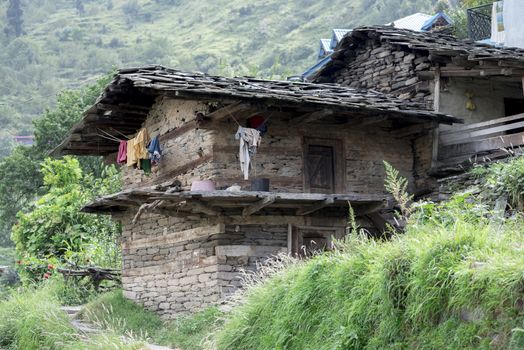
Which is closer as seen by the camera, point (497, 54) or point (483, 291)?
point (483, 291)

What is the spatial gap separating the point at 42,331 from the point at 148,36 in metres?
68.5

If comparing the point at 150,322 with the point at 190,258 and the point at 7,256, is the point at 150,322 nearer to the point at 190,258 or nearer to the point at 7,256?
the point at 190,258

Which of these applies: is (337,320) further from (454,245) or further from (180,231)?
(180,231)

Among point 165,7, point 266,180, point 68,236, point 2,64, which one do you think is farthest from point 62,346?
point 165,7

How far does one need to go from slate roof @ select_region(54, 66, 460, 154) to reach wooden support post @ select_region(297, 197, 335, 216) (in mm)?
1546

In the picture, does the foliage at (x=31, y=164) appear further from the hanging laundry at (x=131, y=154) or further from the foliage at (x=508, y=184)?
the foliage at (x=508, y=184)

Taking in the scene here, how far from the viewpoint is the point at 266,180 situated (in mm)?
13844

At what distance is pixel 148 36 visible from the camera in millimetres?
81062

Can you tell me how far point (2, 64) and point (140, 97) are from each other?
201 ft

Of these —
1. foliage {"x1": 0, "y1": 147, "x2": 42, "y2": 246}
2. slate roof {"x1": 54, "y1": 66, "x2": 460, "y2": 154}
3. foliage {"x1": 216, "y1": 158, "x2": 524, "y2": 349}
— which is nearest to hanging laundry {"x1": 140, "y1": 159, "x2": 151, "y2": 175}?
slate roof {"x1": 54, "y1": 66, "x2": 460, "y2": 154}

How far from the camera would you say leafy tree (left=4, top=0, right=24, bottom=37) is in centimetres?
8081

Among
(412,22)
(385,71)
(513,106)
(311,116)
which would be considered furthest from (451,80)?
(412,22)

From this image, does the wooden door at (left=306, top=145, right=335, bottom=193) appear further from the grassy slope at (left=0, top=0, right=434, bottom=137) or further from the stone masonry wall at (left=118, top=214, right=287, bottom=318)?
the grassy slope at (left=0, top=0, right=434, bottom=137)

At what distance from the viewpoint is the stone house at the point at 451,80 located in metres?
15.1
